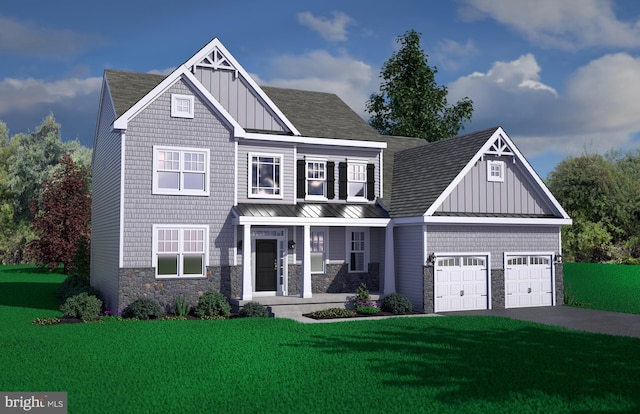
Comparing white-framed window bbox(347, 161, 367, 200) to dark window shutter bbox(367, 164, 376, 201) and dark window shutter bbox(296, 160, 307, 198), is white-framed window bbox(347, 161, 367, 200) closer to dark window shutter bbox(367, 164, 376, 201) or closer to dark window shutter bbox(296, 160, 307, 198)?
dark window shutter bbox(367, 164, 376, 201)

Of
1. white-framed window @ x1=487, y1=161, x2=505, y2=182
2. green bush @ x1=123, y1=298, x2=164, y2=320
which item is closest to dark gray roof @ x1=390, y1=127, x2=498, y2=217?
white-framed window @ x1=487, y1=161, x2=505, y2=182

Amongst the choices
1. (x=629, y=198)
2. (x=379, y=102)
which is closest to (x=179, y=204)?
(x=379, y=102)

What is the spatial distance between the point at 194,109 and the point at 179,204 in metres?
3.63

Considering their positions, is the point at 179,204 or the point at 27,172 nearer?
the point at 179,204

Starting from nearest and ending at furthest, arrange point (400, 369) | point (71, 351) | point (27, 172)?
point (400, 369)
point (71, 351)
point (27, 172)

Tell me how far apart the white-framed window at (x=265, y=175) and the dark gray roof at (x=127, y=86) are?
16.6 feet

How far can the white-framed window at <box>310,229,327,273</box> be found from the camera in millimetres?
25641

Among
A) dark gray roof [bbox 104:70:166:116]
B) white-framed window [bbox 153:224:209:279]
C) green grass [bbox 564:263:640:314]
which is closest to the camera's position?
white-framed window [bbox 153:224:209:279]

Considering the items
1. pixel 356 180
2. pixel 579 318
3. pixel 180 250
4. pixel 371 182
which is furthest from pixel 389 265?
pixel 180 250

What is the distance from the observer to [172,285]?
2225cm

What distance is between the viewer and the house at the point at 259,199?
22.3m

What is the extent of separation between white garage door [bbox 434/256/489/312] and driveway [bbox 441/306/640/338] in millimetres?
582

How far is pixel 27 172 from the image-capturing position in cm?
5906

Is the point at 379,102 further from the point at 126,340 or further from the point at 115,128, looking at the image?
the point at 126,340
